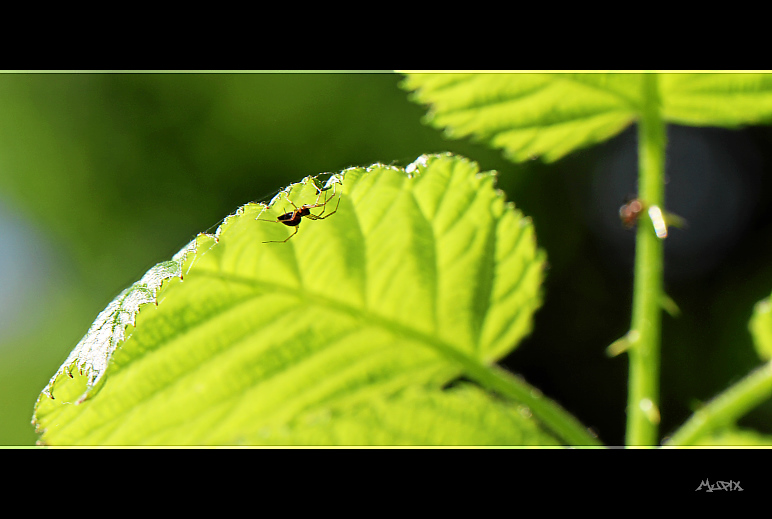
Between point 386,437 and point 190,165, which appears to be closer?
point 386,437

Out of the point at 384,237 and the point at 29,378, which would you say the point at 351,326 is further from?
the point at 29,378

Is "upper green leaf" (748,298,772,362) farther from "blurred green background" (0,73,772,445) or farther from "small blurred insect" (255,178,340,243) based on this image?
"blurred green background" (0,73,772,445)

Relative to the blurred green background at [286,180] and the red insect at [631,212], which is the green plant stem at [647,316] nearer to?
the red insect at [631,212]

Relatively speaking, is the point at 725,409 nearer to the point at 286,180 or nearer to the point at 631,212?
the point at 631,212

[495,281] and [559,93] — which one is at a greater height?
[559,93]

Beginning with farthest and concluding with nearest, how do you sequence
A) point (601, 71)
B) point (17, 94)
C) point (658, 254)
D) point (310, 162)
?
point (17, 94), point (310, 162), point (601, 71), point (658, 254)

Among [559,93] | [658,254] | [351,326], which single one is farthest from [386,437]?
[559,93]

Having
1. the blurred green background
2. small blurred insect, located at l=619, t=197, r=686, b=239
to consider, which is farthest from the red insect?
the blurred green background
